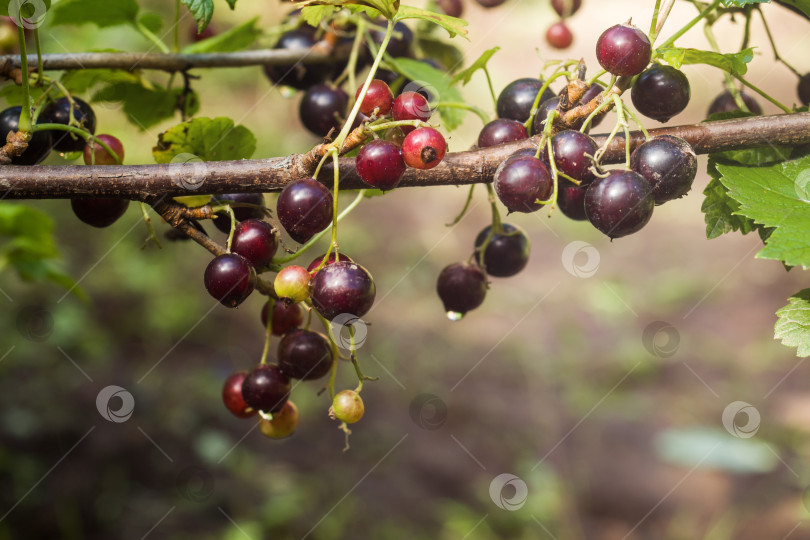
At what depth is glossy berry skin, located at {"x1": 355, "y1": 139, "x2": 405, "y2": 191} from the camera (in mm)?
814

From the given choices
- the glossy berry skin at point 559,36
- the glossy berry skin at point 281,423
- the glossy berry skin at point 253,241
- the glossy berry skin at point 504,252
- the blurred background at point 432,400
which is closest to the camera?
the glossy berry skin at point 253,241

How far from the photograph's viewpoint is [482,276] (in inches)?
47.7

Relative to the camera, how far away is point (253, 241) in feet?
2.96

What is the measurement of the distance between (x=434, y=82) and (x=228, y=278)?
68cm

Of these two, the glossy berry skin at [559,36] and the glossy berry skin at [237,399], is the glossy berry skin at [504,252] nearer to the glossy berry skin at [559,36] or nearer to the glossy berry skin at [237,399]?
the glossy berry skin at [237,399]

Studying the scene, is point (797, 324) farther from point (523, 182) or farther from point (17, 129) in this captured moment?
point (17, 129)

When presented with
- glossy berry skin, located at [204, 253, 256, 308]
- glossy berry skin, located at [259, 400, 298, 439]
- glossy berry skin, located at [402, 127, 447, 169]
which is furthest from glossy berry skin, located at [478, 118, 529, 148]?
glossy berry skin, located at [259, 400, 298, 439]

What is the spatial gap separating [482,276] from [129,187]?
2.00ft

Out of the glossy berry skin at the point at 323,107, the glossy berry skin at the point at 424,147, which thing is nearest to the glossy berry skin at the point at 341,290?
the glossy berry skin at the point at 424,147

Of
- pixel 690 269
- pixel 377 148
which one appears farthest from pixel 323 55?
pixel 690 269

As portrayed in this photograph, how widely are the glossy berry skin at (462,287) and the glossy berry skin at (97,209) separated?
550mm

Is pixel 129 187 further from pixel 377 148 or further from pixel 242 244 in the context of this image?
pixel 377 148

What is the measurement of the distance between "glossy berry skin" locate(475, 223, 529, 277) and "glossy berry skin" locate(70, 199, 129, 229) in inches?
24.4

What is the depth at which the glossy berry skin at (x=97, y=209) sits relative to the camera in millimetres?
1049
